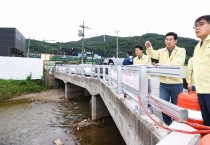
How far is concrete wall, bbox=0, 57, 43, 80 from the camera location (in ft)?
83.8

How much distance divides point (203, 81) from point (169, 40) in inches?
73.0

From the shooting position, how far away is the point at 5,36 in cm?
3566

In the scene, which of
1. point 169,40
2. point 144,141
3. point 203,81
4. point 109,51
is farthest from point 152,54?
point 109,51

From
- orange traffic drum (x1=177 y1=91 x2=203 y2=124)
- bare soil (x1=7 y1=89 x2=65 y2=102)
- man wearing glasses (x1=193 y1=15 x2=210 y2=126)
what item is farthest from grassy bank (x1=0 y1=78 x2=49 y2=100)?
man wearing glasses (x1=193 y1=15 x2=210 y2=126)

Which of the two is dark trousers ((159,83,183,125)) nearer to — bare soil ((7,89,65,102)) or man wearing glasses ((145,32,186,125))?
man wearing glasses ((145,32,186,125))

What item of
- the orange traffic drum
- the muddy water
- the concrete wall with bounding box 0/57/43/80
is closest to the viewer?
the orange traffic drum

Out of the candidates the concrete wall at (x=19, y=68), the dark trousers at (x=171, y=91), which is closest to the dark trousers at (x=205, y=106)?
the dark trousers at (x=171, y=91)

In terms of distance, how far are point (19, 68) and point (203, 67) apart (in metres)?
25.5

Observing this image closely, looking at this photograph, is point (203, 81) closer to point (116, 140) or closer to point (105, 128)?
point (116, 140)

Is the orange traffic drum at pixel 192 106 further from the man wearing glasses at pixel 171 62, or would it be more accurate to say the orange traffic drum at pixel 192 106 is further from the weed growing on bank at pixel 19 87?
the weed growing on bank at pixel 19 87

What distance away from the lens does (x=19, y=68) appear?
2620 cm

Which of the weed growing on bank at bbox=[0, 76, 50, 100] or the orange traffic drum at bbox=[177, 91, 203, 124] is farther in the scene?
the weed growing on bank at bbox=[0, 76, 50, 100]

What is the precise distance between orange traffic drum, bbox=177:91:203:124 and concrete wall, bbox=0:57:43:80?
24.9 metres

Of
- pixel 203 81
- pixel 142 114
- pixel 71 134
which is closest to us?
pixel 203 81
